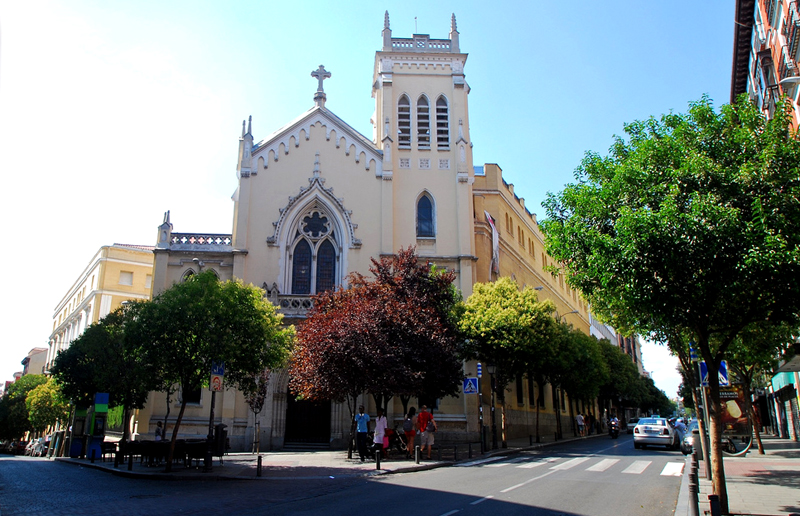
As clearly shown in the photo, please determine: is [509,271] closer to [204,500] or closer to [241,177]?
[241,177]

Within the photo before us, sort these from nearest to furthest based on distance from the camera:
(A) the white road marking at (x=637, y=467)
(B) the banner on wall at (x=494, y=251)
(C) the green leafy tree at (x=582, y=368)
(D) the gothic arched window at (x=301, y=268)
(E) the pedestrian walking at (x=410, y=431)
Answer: (A) the white road marking at (x=637, y=467)
(E) the pedestrian walking at (x=410, y=431)
(D) the gothic arched window at (x=301, y=268)
(B) the banner on wall at (x=494, y=251)
(C) the green leafy tree at (x=582, y=368)

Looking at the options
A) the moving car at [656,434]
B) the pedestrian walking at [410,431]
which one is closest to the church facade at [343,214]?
→ the pedestrian walking at [410,431]

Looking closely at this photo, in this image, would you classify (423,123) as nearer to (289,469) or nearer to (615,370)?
(289,469)

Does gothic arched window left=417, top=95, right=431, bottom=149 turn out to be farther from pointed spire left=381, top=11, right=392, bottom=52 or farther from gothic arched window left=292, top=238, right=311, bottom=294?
gothic arched window left=292, top=238, right=311, bottom=294

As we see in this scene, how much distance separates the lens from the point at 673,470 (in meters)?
17.6

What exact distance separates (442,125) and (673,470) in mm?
23442

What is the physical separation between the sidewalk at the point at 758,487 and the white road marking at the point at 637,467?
1199 millimetres

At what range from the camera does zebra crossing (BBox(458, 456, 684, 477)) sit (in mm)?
17625

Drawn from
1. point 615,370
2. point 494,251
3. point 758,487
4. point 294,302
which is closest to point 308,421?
point 294,302

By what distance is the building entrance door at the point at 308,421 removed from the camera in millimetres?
29562

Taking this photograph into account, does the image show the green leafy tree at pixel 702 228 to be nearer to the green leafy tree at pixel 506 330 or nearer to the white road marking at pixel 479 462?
the white road marking at pixel 479 462

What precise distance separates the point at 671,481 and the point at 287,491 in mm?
9042

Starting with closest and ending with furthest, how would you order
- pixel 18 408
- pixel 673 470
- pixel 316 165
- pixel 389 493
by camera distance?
pixel 389 493 < pixel 673 470 < pixel 316 165 < pixel 18 408

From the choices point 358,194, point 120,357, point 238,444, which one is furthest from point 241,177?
point 238,444
